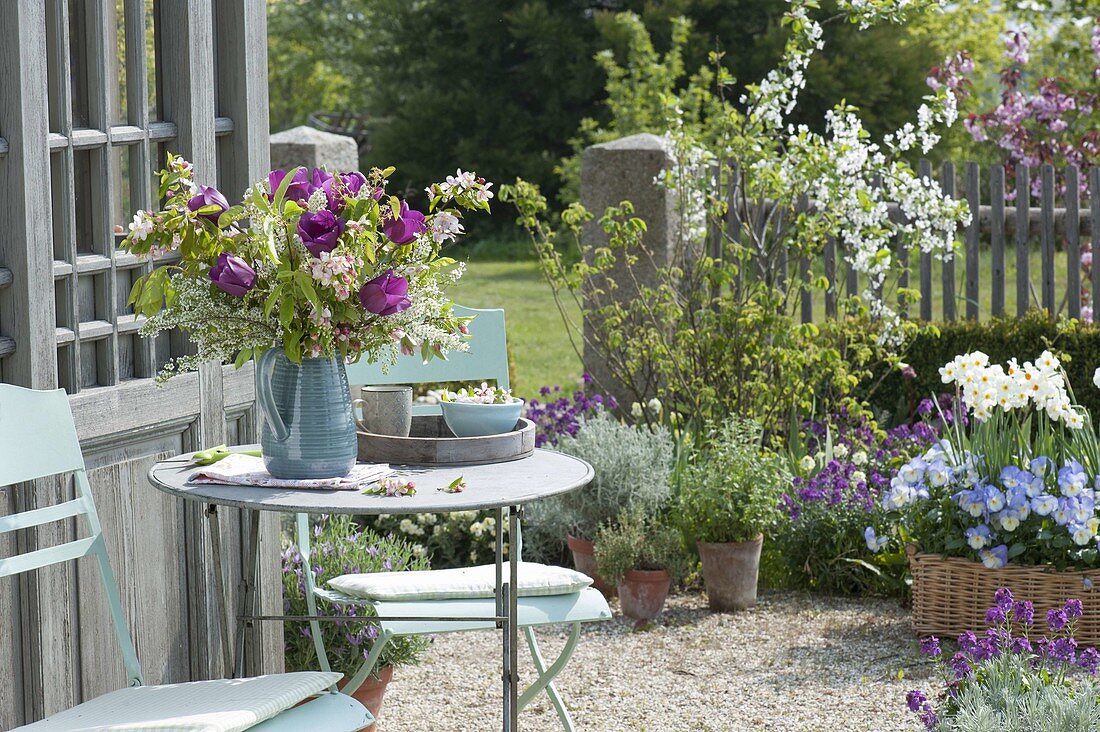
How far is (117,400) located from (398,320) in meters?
0.75

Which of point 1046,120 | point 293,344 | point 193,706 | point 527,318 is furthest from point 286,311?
point 527,318

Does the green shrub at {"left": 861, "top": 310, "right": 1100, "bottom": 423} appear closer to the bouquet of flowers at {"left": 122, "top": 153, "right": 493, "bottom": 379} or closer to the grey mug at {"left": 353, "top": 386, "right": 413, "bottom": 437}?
the grey mug at {"left": 353, "top": 386, "right": 413, "bottom": 437}

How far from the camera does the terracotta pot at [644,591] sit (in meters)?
4.33

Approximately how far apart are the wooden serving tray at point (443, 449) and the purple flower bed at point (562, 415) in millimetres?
2251

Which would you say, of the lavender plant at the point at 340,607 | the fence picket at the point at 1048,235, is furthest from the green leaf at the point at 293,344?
the fence picket at the point at 1048,235

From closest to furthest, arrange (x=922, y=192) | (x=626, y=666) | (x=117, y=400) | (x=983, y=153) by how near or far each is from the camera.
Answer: (x=117, y=400) < (x=626, y=666) < (x=922, y=192) < (x=983, y=153)

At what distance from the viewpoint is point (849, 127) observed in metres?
5.12

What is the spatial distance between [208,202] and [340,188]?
24 centimetres

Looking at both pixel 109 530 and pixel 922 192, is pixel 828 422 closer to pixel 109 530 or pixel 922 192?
pixel 922 192

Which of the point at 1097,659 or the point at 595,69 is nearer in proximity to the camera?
the point at 1097,659

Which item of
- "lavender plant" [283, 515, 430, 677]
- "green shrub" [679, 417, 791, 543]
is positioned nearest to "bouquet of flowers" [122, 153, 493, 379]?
"lavender plant" [283, 515, 430, 677]

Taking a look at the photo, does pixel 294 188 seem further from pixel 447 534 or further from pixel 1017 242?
pixel 1017 242

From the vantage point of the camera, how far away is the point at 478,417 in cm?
274

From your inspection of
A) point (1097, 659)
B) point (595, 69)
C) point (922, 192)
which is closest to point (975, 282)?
point (922, 192)
